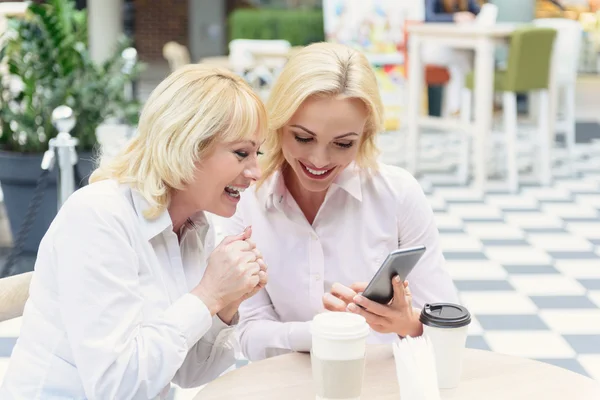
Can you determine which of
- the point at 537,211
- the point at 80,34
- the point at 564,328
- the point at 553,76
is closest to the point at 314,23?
the point at 553,76

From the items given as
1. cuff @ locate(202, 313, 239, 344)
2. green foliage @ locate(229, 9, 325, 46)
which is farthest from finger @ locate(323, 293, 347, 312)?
green foliage @ locate(229, 9, 325, 46)

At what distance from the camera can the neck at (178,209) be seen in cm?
166

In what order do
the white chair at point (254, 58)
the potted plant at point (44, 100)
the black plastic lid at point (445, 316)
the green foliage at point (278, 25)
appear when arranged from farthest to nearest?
1. the green foliage at point (278, 25)
2. the white chair at point (254, 58)
3. the potted plant at point (44, 100)
4. the black plastic lid at point (445, 316)

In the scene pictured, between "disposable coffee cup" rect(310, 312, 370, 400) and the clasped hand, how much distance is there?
268 millimetres

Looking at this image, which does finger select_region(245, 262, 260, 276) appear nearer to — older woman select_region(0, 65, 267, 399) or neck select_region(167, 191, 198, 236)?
older woman select_region(0, 65, 267, 399)

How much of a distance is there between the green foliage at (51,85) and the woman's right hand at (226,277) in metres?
3.08

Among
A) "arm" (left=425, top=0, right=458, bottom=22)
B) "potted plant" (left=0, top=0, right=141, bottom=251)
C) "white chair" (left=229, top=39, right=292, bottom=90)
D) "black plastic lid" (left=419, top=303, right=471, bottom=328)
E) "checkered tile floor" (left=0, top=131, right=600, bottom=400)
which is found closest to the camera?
"black plastic lid" (left=419, top=303, right=471, bottom=328)

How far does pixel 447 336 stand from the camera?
142cm

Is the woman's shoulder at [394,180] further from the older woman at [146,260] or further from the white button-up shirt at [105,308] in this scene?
the white button-up shirt at [105,308]

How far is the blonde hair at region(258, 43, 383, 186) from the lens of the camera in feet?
6.06

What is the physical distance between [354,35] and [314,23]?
167 centimetres

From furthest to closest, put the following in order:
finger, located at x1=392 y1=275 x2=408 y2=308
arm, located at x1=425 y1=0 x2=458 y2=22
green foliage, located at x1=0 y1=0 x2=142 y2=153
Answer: arm, located at x1=425 y1=0 x2=458 y2=22
green foliage, located at x1=0 y1=0 x2=142 y2=153
finger, located at x1=392 y1=275 x2=408 y2=308

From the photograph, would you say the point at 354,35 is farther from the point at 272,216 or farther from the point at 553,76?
the point at 272,216

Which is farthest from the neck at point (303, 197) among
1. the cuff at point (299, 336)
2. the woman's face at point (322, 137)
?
the cuff at point (299, 336)
